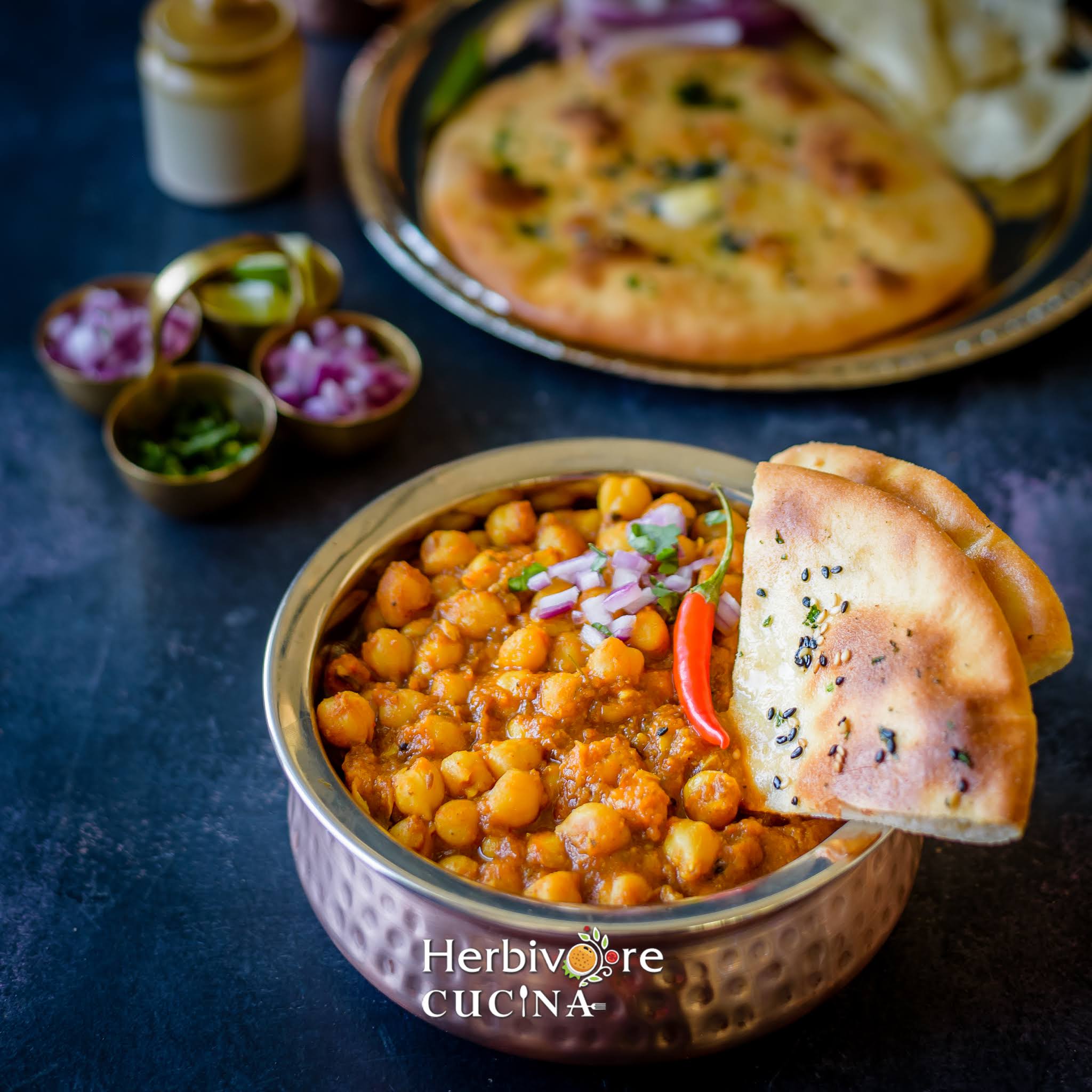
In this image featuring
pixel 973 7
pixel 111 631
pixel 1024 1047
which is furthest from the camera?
pixel 973 7

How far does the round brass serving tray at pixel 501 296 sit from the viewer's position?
3033 millimetres

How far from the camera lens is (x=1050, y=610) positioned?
171 centimetres

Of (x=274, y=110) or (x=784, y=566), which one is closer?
(x=784, y=566)

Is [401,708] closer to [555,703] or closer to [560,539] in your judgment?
Result: [555,703]

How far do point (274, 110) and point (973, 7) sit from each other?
2.33 m

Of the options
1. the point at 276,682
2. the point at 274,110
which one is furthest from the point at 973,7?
the point at 276,682

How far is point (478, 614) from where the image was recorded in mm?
2125

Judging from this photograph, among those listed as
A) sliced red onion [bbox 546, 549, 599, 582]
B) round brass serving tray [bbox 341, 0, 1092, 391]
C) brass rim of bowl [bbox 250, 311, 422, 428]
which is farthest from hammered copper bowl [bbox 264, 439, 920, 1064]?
round brass serving tray [bbox 341, 0, 1092, 391]

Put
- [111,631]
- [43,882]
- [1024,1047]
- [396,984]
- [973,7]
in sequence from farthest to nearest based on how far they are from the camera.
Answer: [973,7] → [111,631] → [43,882] → [1024,1047] → [396,984]

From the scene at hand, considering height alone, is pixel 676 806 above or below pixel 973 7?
below

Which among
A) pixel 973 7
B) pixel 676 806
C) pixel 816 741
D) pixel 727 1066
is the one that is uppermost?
pixel 973 7

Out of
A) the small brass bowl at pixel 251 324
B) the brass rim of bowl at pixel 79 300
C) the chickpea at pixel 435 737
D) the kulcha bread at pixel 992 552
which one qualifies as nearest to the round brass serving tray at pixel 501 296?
the small brass bowl at pixel 251 324

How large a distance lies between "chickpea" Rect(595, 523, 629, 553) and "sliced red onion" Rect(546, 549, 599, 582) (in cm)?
5

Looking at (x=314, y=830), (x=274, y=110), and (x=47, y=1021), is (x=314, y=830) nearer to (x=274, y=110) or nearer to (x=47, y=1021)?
(x=47, y=1021)
